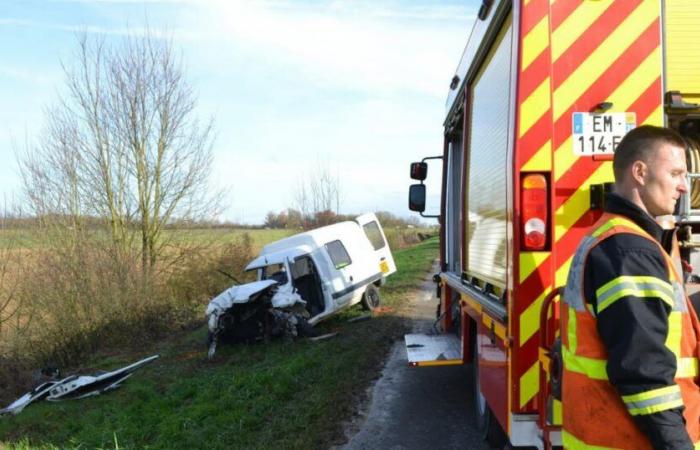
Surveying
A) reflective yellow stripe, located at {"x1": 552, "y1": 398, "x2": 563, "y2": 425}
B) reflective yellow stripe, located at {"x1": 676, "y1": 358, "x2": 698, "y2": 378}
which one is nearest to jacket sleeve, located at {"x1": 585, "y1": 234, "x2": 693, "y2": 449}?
reflective yellow stripe, located at {"x1": 676, "y1": 358, "x2": 698, "y2": 378}

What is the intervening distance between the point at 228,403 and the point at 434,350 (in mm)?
3068

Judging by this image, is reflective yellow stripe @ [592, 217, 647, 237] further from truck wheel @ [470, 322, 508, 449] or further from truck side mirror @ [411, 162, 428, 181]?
truck side mirror @ [411, 162, 428, 181]

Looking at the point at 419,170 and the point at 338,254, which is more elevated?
the point at 419,170

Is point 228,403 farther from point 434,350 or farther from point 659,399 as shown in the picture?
point 659,399

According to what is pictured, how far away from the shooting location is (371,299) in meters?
14.4

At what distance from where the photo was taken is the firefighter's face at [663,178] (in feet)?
6.10

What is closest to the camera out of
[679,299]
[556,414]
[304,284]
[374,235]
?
[679,299]

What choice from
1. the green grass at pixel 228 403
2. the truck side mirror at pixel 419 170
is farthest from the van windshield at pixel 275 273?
the truck side mirror at pixel 419 170

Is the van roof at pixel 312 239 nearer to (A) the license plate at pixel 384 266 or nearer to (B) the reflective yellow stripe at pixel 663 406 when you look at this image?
(A) the license plate at pixel 384 266

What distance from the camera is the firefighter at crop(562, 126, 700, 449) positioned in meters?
1.66

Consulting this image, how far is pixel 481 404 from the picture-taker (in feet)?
15.3

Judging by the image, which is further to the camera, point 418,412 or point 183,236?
point 183,236

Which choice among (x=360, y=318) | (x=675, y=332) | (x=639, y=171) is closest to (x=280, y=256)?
(x=360, y=318)

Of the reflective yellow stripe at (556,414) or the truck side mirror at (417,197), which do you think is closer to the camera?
the reflective yellow stripe at (556,414)
